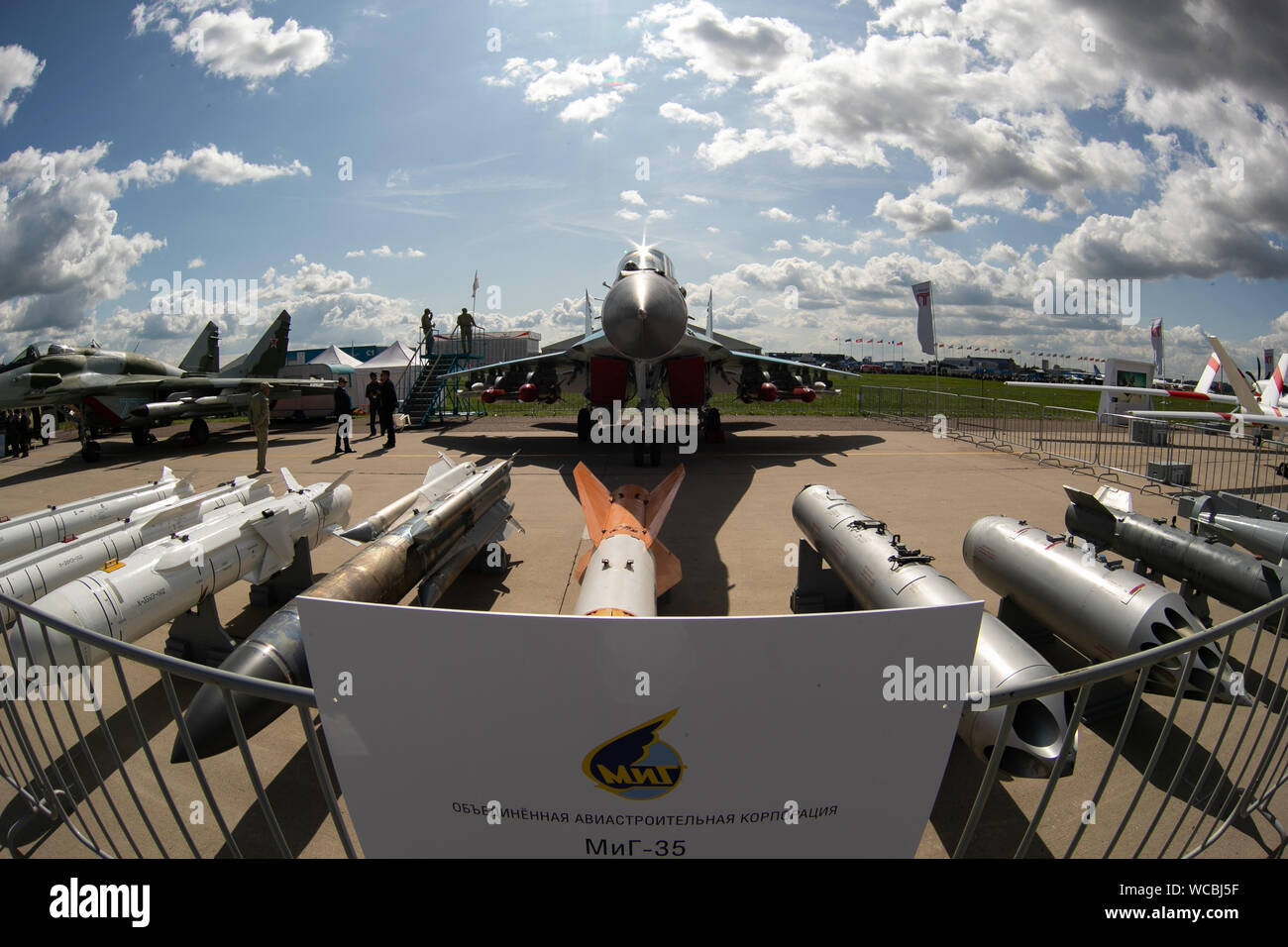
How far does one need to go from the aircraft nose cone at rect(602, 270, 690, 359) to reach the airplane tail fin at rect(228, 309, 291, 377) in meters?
18.1

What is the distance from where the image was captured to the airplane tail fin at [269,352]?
2291 centimetres

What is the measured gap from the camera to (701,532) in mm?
9461

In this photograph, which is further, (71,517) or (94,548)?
(71,517)

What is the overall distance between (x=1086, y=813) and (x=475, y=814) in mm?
2163

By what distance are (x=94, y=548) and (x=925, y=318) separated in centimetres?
2362

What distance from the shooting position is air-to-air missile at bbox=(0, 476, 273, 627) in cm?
521

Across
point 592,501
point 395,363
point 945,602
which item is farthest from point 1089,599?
point 395,363

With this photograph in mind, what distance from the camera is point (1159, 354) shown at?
2512cm

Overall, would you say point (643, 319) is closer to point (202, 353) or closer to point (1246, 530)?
point (1246, 530)

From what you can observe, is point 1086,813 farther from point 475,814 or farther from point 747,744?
point 475,814

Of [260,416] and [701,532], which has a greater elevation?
[260,416]
